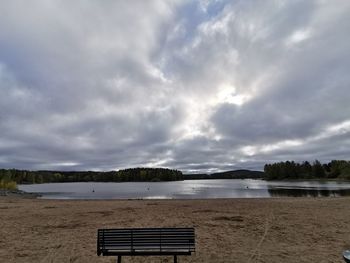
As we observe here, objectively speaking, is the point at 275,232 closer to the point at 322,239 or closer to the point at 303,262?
the point at 322,239

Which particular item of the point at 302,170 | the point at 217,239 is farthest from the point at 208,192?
the point at 302,170

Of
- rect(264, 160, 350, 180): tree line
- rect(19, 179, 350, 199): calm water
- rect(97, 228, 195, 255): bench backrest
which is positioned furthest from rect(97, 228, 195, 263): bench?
rect(264, 160, 350, 180): tree line

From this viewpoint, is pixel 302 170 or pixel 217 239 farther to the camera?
pixel 302 170

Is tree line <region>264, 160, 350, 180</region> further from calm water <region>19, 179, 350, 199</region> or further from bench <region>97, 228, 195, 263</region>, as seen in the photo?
bench <region>97, 228, 195, 263</region>

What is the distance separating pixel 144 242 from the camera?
23.6 feet

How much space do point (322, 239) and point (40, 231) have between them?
12.4m

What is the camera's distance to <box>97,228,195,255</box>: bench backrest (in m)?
7.09

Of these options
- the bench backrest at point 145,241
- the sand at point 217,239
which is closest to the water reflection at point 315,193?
the sand at point 217,239

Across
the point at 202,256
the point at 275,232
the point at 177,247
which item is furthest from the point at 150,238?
the point at 275,232

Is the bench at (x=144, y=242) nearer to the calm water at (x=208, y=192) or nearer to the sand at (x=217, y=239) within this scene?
the sand at (x=217, y=239)

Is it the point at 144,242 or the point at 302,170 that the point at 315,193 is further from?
the point at 302,170

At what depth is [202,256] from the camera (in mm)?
9141

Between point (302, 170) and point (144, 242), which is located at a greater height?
point (302, 170)

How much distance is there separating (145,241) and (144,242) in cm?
3
